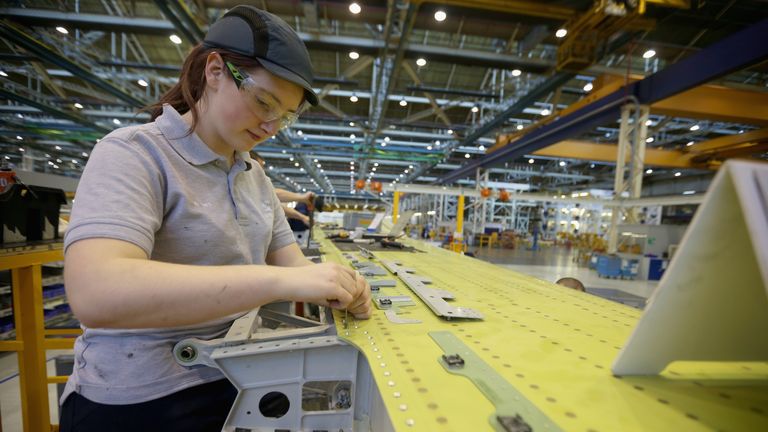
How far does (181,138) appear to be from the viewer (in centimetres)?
86

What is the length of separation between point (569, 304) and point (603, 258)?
7.94m

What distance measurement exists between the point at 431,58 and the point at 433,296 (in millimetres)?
5282

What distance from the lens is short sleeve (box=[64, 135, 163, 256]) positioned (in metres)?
0.60

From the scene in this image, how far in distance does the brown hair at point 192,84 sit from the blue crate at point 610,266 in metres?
9.00

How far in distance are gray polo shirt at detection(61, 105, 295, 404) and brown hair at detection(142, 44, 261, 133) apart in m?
0.06

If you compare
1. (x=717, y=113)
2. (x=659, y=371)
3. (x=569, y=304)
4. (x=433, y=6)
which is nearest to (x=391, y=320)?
(x=659, y=371)

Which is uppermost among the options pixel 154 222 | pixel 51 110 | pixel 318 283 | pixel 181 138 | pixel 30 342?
pixel 51 110

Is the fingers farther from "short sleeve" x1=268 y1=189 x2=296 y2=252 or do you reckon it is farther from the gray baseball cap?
the gray baseball cap

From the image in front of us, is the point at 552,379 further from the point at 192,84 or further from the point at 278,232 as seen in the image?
the point at 192,84

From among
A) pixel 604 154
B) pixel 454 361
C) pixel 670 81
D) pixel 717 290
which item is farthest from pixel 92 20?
pixel 604 154

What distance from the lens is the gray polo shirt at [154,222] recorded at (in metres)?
0.64

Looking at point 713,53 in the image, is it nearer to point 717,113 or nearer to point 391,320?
point 717,113

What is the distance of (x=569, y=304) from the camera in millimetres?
1307

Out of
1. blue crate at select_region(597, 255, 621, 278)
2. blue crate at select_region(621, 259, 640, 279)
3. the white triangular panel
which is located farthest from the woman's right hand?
blue crate at select_region(621, 259, 640, 279)
